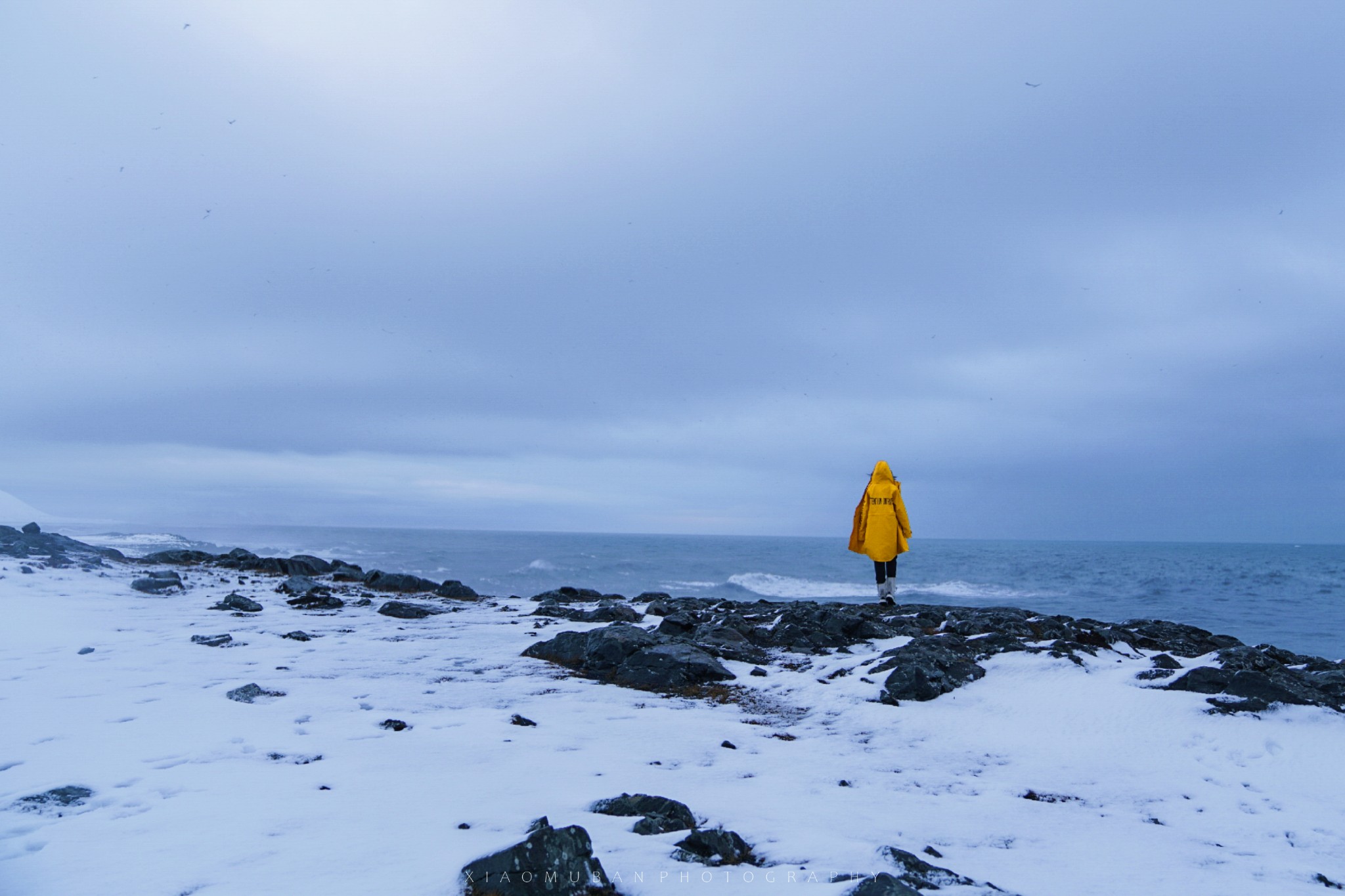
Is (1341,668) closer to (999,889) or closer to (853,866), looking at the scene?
(999,889)

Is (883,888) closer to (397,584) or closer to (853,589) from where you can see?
(397,584)

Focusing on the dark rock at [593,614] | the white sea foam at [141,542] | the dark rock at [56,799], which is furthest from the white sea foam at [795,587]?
the white sea foam at [141,542]

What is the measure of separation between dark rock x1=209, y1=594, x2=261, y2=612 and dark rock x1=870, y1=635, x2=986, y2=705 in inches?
407

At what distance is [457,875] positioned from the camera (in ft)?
9.86

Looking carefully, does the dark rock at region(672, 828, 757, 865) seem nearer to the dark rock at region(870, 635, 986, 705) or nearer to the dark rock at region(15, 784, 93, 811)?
the dark rock at region(15, 784, 93, 811)

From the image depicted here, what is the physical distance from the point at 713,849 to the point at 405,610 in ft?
32.8

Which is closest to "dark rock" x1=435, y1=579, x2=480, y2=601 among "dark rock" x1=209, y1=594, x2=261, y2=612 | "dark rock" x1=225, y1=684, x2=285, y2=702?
"dark rock" x1=209, y1=594, x2=261, y2=612

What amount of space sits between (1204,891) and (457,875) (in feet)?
11.6

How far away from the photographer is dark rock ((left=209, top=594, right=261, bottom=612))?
11.5 m

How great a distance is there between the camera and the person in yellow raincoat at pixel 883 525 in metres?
13.6

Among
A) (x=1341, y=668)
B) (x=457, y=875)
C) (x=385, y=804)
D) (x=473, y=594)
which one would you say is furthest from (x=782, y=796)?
(x=473, y=594)

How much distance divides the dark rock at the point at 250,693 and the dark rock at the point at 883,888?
542 centimetres

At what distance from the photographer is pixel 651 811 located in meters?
3.78

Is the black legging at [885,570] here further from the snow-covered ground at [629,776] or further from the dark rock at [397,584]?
the dark rock at [397,584]
